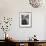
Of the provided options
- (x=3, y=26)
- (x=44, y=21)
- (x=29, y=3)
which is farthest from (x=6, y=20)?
(x=44, y=21)

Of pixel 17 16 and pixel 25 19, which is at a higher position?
pixel 17 16

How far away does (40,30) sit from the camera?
476cm

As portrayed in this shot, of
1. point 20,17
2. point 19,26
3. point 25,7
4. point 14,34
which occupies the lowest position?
point 14,34

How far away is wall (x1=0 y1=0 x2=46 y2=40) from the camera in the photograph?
4730 mm

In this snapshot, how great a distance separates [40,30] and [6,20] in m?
1.32

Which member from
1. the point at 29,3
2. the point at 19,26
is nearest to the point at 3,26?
the point at 19,26

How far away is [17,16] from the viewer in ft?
15.6

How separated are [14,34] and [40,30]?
0.98 meters

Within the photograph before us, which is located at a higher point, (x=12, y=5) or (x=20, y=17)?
(x=12, y=5)

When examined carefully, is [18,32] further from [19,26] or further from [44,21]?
[44,21]

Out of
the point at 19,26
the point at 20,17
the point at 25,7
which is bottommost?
the point at 19,26

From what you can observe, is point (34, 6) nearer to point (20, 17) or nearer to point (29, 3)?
point (29, 3)

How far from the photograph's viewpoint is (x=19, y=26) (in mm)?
4754

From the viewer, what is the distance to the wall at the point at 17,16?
4.73m
